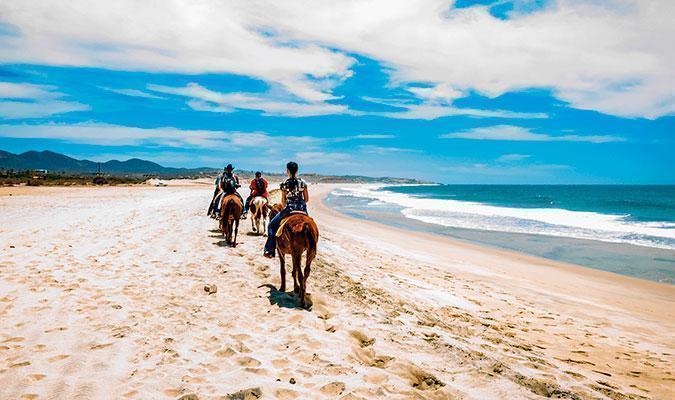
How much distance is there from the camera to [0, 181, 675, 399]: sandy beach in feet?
15.5

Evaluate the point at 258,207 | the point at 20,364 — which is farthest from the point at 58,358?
the point at 258,207

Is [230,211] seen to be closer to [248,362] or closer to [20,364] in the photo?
[248,362]

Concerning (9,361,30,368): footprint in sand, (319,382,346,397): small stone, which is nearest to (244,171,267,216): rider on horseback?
(9,361,30,368): footprint in sand

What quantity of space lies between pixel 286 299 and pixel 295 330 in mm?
1535

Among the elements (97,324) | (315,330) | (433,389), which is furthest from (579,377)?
(97,324)

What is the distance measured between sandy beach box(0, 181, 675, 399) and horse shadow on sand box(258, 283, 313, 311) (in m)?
0.06

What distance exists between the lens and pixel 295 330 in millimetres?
6312

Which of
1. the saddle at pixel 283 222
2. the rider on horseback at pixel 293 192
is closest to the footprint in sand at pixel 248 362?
the saddle at pixel 283 222

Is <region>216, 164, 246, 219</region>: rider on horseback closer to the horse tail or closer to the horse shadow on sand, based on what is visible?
the horse tail

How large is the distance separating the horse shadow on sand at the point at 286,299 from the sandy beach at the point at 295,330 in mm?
62

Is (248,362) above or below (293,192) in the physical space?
below

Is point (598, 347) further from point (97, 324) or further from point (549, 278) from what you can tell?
point (97, 324)

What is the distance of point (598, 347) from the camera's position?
7605 mm

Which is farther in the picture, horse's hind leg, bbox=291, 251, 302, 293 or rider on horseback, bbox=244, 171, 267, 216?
rider on horseback, bbox=244, 171, 267, 216
